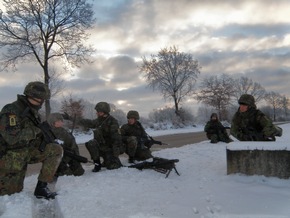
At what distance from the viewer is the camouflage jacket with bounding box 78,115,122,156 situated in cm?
758

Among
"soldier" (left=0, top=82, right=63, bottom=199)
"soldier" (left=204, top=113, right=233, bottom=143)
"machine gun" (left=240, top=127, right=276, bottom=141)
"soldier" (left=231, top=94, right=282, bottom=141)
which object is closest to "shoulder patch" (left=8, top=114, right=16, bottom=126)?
"soldier" (left=0, top=82, right=63, bottom=199)

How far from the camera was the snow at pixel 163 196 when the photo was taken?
4.63m

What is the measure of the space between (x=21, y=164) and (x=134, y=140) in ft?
11.7

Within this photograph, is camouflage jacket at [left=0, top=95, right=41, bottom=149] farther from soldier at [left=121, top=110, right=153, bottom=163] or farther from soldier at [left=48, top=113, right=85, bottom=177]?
soldier at [left=121, top=110, right=153, bottom=163]

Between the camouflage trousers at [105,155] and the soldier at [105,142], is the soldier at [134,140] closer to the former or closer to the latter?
the soldier at [105,142]

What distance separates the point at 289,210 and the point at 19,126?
12.5ft

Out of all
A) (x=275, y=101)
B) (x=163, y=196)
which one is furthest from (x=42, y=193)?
(x=275, y=101)

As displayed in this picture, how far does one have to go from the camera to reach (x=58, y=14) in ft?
75.4

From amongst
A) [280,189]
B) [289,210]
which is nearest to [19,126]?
[289,210]

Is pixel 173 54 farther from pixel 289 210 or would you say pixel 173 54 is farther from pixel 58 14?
pixel 289 210

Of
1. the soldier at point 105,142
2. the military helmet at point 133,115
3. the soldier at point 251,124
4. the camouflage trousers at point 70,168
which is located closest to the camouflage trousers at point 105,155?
the soldier at point 105,142

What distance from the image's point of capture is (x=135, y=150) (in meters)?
8.45

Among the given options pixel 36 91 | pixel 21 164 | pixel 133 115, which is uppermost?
pixel 36 91

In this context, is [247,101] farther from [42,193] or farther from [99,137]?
[42,193]
